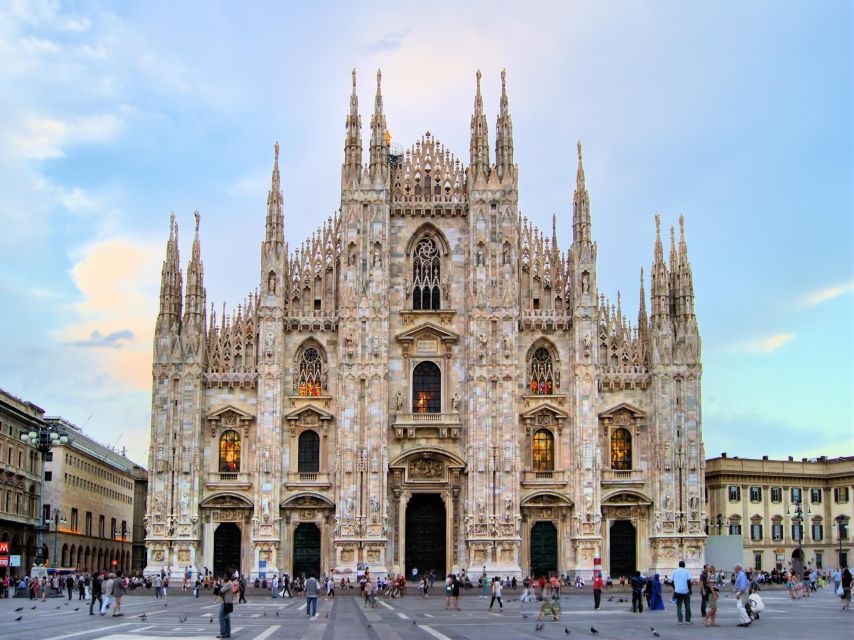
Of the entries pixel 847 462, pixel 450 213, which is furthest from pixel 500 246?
pixel 847 462

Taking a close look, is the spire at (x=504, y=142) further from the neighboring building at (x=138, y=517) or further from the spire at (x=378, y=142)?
the neighboring building at (x=138, y=517)

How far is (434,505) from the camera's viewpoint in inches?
2682

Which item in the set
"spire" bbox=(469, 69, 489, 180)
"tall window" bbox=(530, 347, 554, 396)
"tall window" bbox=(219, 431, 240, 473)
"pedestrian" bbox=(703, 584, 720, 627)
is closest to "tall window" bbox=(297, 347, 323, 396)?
"tall window" bbox=(219, 431, 240, 473)

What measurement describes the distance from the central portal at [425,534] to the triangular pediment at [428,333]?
9192 mm

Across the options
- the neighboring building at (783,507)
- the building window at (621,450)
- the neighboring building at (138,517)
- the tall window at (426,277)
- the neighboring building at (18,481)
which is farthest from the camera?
the neighboring building at (138,517)

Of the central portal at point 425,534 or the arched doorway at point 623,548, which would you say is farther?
the central portal at point 425,534

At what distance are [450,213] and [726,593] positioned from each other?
2708cm

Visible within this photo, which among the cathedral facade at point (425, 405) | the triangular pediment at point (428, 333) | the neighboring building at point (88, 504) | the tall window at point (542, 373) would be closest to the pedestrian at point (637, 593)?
the cathedral facade at point (425, 405)

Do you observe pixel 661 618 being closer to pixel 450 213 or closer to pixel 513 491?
pixel 513 491

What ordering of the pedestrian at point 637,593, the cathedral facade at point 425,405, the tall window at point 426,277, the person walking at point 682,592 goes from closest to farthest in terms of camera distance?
1. the person walking at point 682,592
2. the pedestrian at point 637,593
3. the cathedral facade at point 425,405
4. the tall window at point 426,277

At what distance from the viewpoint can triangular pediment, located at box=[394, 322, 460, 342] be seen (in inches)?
2685

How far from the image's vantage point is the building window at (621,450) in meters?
68.0

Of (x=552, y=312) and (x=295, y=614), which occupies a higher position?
(x=552, y=312)

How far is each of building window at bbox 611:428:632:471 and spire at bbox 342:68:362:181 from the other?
22.0 m
